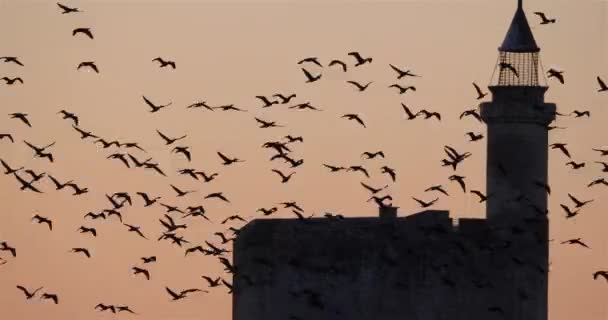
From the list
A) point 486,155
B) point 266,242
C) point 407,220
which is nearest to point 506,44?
point 486,155

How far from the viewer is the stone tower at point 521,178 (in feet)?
174

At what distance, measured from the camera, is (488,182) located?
5394 cm

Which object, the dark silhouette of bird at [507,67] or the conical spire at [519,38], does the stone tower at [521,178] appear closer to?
the dark silhouette of bird at [507,67]

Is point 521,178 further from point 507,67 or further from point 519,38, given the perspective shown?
point 519,38

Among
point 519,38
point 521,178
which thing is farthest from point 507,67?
point 521,178

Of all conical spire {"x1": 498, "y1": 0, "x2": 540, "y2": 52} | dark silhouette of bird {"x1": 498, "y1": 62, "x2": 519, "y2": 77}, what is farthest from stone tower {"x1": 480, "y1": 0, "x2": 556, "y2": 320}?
conical spire {"x1": 498, "y1": 0, "x2": 540, "y2": 52}

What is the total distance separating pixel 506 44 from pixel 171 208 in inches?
571

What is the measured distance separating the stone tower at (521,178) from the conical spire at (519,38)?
1.46 meters

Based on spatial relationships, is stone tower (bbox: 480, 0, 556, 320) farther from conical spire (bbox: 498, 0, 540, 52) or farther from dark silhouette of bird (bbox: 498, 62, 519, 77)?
conical spire (bbox: 498, 0, 540, 52)

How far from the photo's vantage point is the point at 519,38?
55.9m

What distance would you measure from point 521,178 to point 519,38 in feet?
18.3

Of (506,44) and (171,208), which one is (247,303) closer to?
(171,208)

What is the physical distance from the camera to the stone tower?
174 ft

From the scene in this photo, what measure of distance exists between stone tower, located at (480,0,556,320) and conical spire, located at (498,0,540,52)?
1.46m
